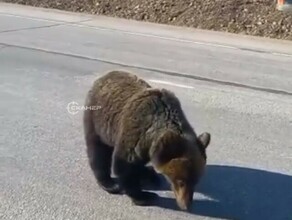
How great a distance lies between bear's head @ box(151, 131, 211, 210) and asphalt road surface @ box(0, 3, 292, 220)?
0.52m

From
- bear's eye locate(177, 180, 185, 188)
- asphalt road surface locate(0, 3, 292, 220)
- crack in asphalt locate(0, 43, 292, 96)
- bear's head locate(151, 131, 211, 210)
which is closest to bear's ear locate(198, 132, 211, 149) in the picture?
bear's head locate(151, 131, 211, 210)

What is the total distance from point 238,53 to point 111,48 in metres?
2.17

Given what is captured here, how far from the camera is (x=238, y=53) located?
45.1 ft

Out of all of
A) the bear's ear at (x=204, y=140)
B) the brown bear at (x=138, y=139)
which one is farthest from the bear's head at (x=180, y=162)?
the bear's ear at (x=204, y=140)

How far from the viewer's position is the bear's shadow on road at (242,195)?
5836 mm

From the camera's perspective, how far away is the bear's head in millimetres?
5227

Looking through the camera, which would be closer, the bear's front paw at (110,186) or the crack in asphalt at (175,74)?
the bear's front paw at (110,186)

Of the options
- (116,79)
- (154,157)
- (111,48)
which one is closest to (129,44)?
(111,48)

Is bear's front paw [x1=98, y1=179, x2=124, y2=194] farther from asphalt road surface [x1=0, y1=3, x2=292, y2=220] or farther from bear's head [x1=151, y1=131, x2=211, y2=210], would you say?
bear's head [x1=151, y1=131, x2=211, y2=210]

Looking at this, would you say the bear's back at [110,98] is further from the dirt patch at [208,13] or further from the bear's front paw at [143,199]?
the dirt patch at [208,13]

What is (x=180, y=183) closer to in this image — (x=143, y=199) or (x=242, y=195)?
(x=143, y=199)

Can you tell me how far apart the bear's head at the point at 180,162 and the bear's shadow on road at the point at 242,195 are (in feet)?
1.84

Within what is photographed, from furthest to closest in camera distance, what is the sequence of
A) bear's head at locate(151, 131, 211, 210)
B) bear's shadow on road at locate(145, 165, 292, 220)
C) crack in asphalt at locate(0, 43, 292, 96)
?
crack in asphalt at locate(0, 43, 292, 96)
bear's shadow on road at locate(145, 165, 292, 220)
bear's head at locate(151, 131, 211, 210)

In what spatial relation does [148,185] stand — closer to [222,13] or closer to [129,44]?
[129,44]
